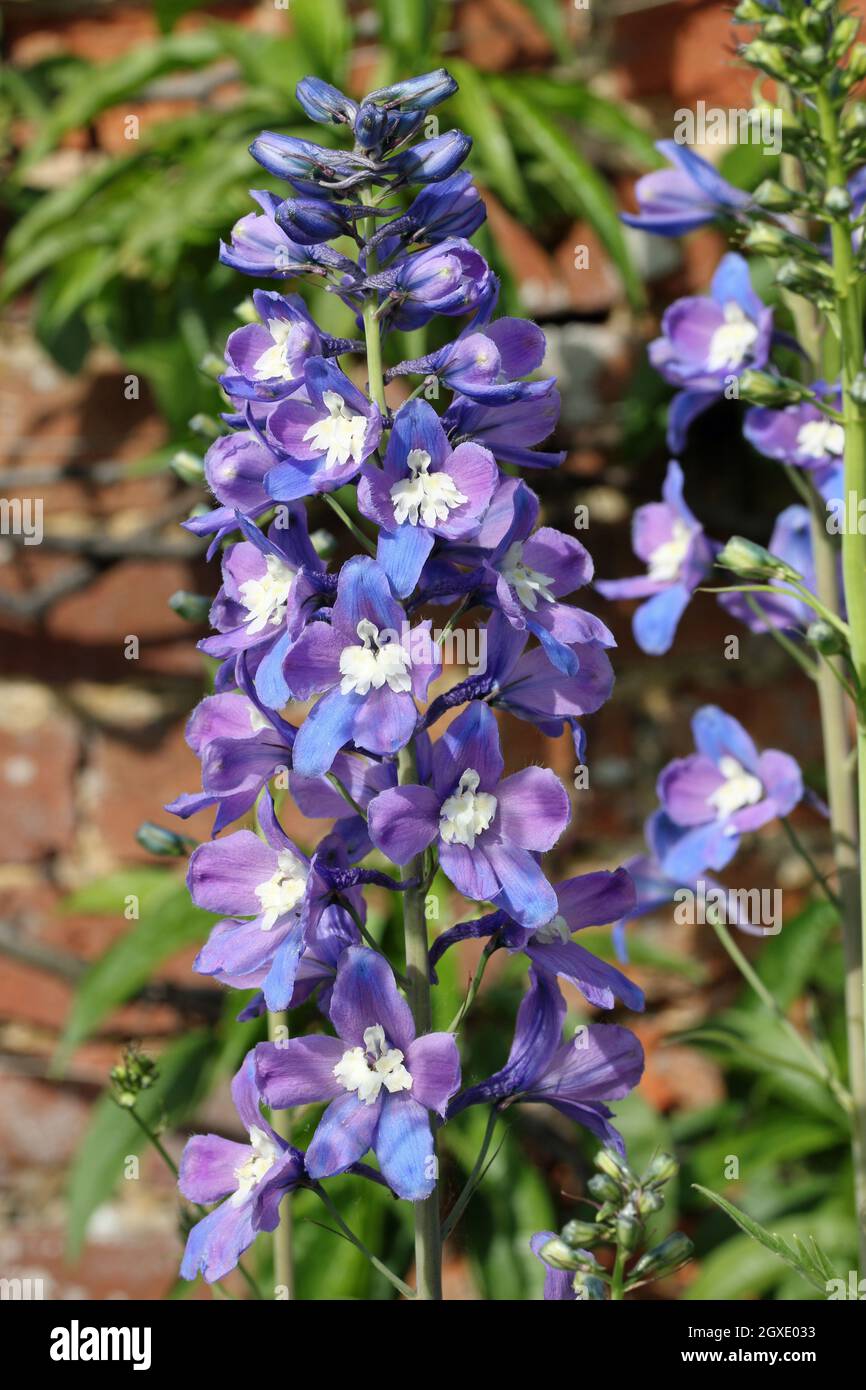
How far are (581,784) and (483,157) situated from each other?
870 mm

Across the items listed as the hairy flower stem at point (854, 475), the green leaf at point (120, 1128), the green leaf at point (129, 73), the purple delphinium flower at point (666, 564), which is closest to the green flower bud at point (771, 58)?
the hairy flower stem at point (854, 475)

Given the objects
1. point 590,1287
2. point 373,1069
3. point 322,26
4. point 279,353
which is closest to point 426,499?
point 279,353

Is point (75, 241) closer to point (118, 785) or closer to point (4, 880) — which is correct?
point (118, 785)

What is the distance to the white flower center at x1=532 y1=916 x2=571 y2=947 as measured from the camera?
2.20 ft

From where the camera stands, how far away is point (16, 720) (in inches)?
70.6

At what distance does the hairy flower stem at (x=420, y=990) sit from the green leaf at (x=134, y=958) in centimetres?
81

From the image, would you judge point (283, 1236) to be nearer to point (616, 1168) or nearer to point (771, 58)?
point (616, 1168)

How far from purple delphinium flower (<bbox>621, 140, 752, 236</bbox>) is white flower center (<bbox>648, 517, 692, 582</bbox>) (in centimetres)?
21

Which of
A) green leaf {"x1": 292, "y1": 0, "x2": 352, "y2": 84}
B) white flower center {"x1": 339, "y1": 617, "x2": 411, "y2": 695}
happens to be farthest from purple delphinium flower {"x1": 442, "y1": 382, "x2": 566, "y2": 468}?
green leaf {"x1": 292, "y1": 0, "x2": 352, "y2": 84}

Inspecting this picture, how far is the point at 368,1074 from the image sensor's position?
63cm

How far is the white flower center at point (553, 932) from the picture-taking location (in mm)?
670

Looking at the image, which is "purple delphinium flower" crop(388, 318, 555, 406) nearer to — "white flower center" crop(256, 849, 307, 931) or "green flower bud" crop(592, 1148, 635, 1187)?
"white flower center" crop(256, 849, 307, 931)

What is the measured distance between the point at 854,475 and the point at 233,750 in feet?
1.23
